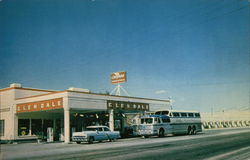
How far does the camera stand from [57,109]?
1192 inches

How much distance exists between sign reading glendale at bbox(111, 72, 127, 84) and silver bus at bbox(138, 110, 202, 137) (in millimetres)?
9511

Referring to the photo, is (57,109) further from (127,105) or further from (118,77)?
(118,77)

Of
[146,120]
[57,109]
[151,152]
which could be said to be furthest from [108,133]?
[151,152]

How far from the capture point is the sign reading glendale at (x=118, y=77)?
134ft

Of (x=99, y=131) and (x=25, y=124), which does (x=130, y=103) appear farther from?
(x=25, y=124)

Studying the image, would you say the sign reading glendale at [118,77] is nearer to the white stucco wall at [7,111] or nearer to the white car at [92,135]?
the white car at [92,135]

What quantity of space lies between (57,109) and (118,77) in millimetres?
13417

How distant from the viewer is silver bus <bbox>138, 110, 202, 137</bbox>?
102ft

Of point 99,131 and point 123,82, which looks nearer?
point 99,131

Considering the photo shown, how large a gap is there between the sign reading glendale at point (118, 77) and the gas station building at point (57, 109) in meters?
4.09

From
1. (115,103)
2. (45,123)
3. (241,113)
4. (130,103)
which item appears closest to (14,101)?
(45,123)

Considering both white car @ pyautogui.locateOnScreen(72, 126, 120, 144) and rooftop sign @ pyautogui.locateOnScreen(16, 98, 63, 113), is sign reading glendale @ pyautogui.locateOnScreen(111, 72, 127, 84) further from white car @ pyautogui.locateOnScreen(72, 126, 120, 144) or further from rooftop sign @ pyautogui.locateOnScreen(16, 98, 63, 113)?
white car @ pyautogui.locateOnScreen(72, 126, 120, 144)

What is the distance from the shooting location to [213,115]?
321 ft

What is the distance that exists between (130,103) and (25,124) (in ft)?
47.4
